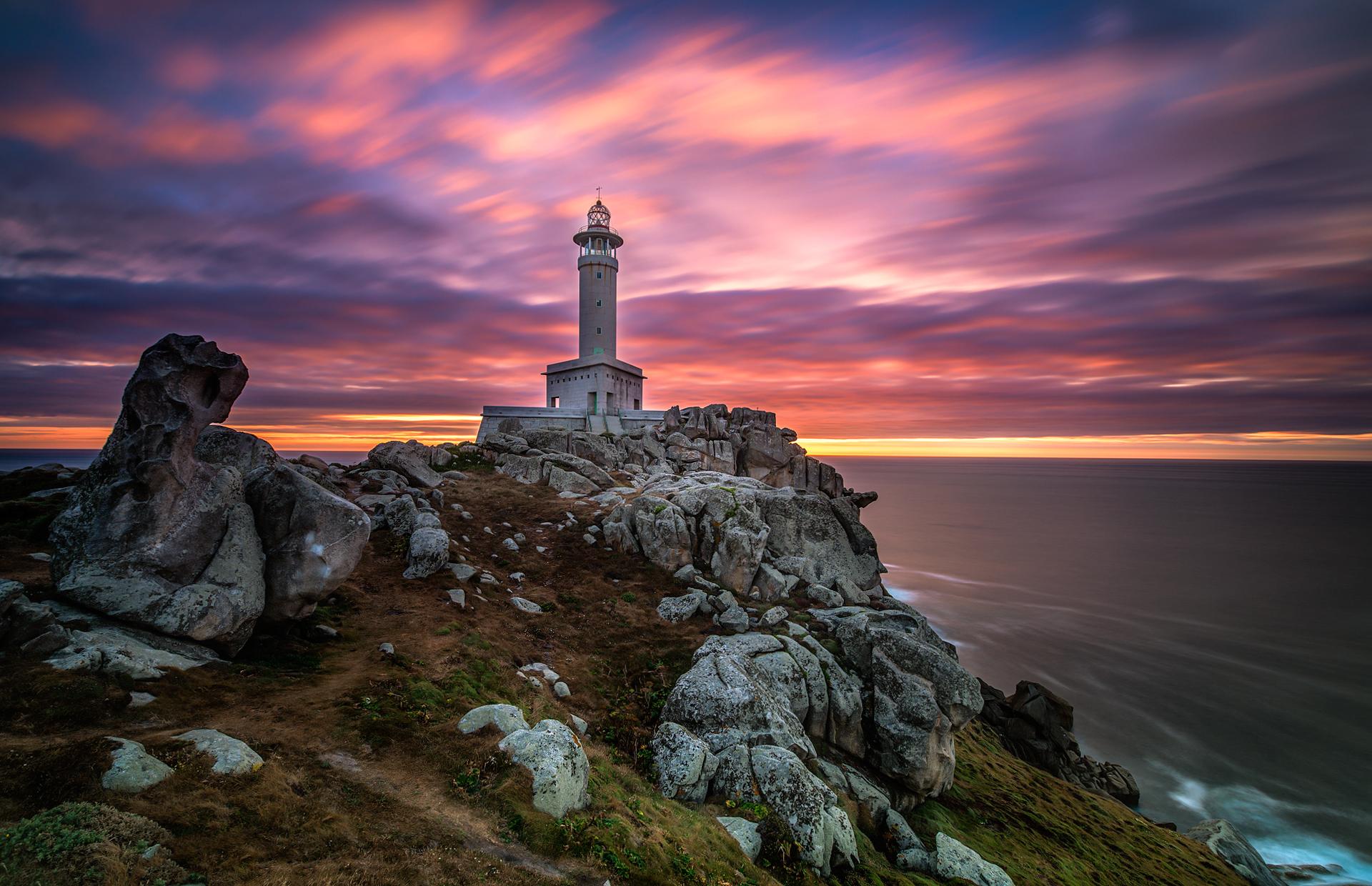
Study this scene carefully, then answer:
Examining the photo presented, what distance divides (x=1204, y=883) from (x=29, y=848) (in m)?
37.3

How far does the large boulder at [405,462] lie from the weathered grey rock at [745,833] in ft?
103

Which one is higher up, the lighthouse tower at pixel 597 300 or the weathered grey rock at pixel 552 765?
the lighthouse tower at pixel 597 300

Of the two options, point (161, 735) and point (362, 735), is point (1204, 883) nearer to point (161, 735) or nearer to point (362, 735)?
point (362, 735)

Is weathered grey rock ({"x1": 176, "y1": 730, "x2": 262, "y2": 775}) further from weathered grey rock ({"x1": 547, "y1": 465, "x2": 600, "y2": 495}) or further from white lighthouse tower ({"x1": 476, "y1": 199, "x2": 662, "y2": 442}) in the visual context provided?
white lighthouse tower ({"x1": 476, "y1": 199, "x2": 662, "y2": 442})

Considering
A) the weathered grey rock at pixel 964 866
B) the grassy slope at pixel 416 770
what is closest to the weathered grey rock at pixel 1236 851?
the grassy slope at pixel 416 770

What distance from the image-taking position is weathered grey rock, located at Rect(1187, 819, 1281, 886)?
82.3ft

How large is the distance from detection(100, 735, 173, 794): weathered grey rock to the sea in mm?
46654

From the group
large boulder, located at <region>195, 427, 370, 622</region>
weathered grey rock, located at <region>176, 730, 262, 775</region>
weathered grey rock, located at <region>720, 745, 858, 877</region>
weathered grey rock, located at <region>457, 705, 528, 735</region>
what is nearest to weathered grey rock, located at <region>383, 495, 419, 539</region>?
large boulder, located at <region>195, 427, 370, 622</region>

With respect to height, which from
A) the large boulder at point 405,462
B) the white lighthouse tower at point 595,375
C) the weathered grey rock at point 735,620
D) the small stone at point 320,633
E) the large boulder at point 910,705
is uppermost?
the white lighthouse tower at point 595,375

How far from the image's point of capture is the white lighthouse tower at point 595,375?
2692 inches

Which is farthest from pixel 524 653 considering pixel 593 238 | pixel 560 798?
pixel 593 238

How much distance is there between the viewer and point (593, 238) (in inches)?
3250

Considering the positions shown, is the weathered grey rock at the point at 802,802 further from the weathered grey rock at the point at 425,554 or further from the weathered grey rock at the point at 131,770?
→ the weathered grey rock at the point at 425,554

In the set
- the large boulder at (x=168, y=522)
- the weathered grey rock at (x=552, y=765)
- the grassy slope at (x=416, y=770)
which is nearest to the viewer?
the grassy slope at (x=416, y=770)
